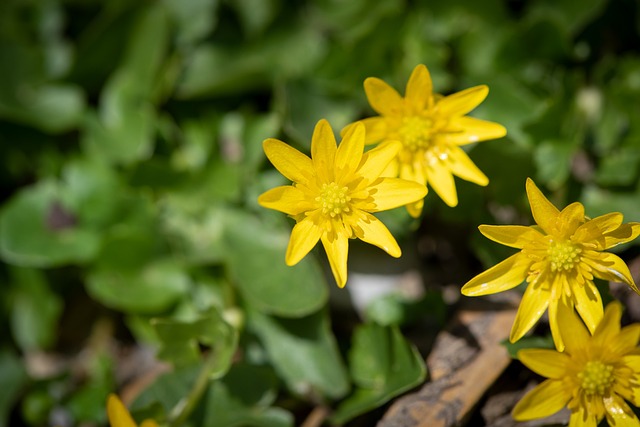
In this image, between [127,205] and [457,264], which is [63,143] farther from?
[457,264]

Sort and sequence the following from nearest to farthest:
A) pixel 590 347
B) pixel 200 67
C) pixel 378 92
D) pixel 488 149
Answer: pixel 590 347, pixel 378 92, pixel 488 149, pixel 200 67

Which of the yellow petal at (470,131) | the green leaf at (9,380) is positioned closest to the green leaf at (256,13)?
the yellow petal at (470,131)

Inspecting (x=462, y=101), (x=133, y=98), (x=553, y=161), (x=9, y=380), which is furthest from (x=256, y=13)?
(x=9, y=380)

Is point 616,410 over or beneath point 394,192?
beneath

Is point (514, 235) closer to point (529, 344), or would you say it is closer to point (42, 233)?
point (529, 344)

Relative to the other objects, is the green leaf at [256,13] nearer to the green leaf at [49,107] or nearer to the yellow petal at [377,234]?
the green leaf at [49,107]

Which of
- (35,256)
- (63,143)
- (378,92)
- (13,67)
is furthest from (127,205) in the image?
(378,92)
